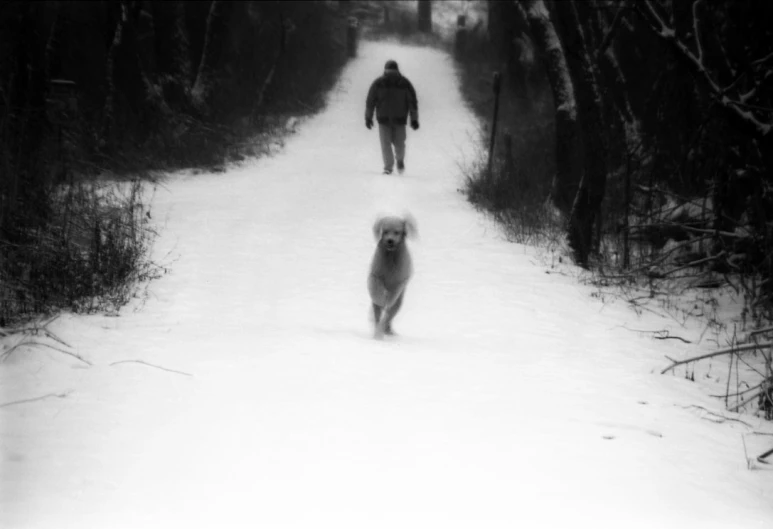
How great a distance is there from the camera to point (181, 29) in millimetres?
16594

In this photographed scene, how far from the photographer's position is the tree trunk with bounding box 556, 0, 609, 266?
889 centimetres

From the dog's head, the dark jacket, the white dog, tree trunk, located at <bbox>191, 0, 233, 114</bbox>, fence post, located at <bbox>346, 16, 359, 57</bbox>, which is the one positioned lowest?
the white dog

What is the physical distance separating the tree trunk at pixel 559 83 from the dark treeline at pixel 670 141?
0.6 inches

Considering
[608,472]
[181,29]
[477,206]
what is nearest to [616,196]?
[477,206]

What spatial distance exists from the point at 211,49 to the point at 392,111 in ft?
17.4

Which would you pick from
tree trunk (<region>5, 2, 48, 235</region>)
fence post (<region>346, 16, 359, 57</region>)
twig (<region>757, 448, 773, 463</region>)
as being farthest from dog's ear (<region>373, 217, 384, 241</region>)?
fence post (<region>346, 16, 359, 57</region>)

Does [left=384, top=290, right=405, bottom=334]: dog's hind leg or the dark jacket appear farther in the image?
the dark jacket

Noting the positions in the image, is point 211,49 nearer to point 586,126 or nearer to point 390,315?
point 586,126

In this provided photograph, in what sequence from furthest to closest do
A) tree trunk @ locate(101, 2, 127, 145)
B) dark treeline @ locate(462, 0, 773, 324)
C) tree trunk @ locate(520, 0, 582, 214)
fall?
tree trunk @ locate(101, 2, 127, 145) → tree trunk @ locate(520, 0, 582, 214) → dark treeline @ locate(462, 0, 773, 324)

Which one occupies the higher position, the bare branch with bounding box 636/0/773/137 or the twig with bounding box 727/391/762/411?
the bare branch with bounding box 636/0/773/137

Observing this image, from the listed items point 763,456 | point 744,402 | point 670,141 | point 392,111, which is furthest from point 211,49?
point 763,456

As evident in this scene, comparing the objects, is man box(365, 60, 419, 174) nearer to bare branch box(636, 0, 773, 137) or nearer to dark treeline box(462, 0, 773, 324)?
dark treeline box(462, 0, 773, 324)

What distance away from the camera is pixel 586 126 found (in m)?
8.98

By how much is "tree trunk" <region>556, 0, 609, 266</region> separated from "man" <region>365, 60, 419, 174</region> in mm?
5900
